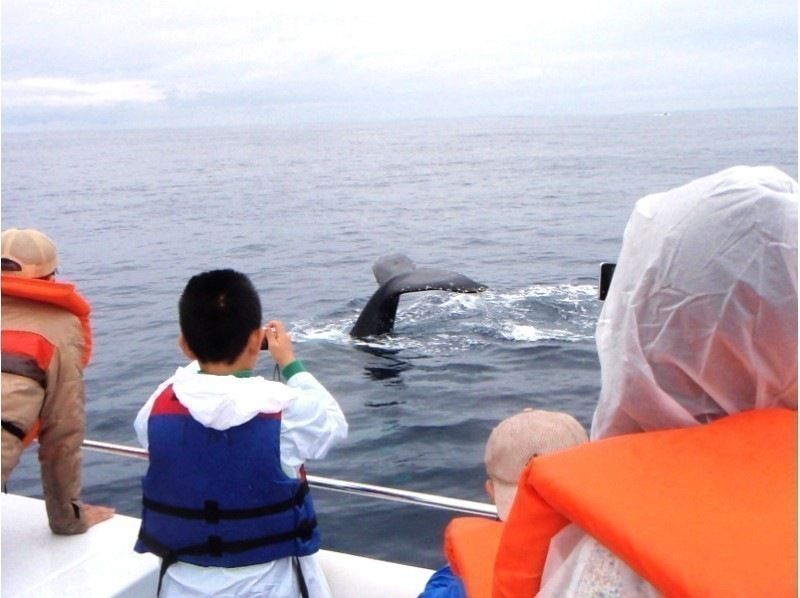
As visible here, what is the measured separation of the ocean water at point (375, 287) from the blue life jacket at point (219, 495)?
3.78 metres

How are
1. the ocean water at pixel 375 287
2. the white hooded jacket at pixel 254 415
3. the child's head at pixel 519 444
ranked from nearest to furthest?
the child's head at pixel 519 444
the white hooded jacket at pixel 254 415
the ocean water at pixel 375 287

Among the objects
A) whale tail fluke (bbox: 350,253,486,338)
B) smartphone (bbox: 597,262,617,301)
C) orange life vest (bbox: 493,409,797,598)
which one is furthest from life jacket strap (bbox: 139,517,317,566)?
whale tail fluke (bbox: 350,253,486,338)

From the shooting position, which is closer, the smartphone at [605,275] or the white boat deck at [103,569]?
the smartphone at [605,275]

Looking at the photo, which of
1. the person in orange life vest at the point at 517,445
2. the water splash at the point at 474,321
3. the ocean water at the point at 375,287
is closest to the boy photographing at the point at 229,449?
the person in orange life vest at the point at 517,445

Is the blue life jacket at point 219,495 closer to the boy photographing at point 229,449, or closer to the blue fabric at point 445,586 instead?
the boy photographing at point 229,449

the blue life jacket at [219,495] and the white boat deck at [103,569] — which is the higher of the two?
the blue life jacket at [219,495]

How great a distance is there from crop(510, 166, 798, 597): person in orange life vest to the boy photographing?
48.9 inches

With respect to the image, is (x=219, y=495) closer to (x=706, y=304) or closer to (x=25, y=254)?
(x=25, y=254)

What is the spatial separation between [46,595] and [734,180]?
3.07 metres

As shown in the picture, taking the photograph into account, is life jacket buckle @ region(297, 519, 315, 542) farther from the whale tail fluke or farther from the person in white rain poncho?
the whale tail fluke

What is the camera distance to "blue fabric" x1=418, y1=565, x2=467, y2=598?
2.68m

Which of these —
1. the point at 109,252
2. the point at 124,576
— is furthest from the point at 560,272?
the point at 124,576

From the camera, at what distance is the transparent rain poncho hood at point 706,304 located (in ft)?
5.43

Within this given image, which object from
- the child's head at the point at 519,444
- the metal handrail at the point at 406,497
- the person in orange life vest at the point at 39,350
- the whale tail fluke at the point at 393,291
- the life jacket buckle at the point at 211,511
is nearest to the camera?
the child's head at the point at 519,444
